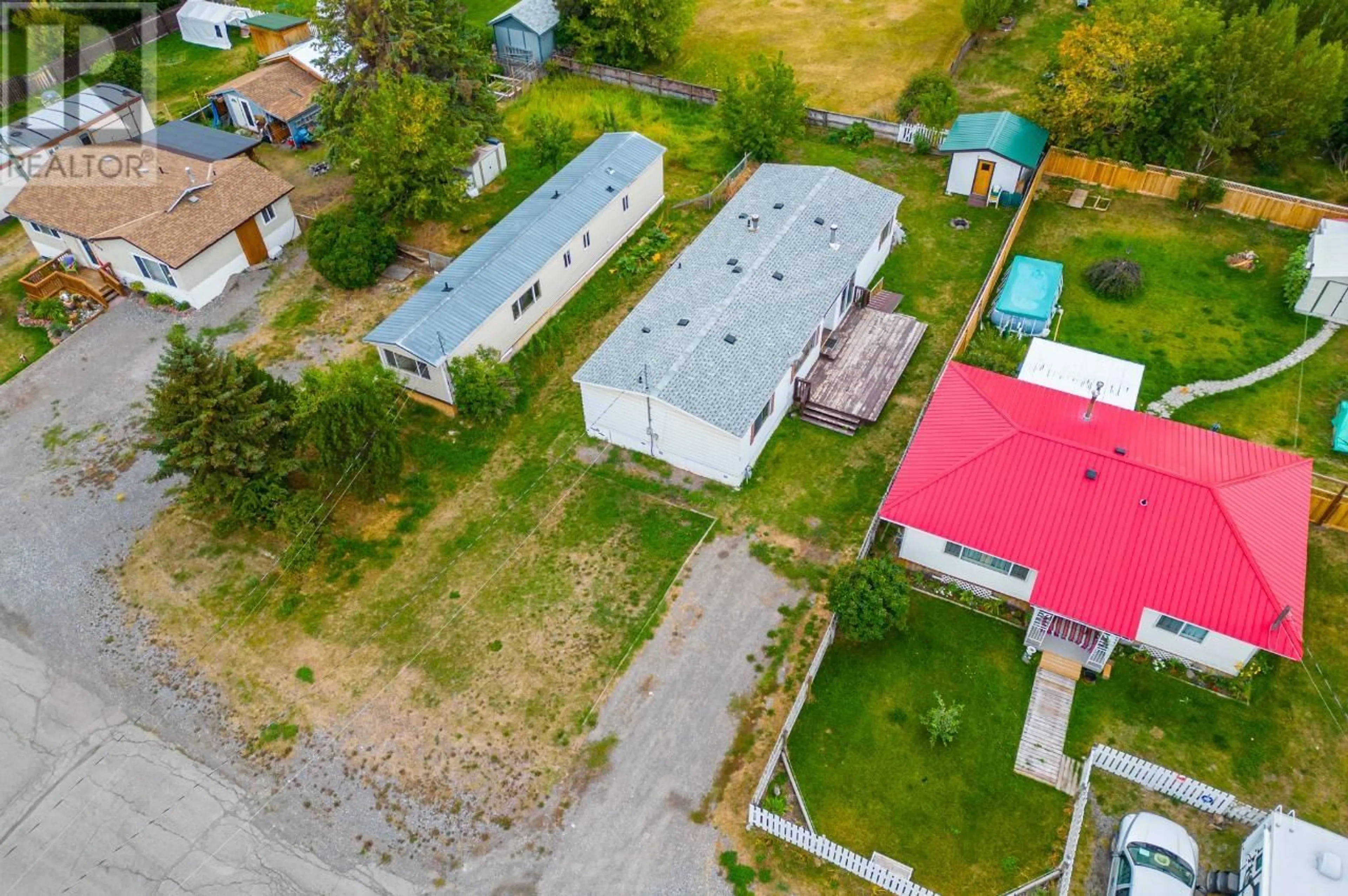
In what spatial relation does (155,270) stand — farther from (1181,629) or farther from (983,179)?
(1181,629)

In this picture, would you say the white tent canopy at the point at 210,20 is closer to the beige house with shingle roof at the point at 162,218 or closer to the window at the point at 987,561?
the beige house with shingle roof at the point at 162,218

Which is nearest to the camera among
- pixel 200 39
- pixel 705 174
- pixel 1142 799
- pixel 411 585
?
pixel 1142 799

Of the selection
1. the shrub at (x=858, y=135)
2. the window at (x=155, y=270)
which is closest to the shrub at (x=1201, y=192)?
the shrub at (x=858, y=135)

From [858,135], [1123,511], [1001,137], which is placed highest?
[1001,137]

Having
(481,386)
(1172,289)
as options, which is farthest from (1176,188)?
(481,386)

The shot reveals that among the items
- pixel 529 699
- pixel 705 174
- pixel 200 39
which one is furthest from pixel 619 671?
pixel 200 39

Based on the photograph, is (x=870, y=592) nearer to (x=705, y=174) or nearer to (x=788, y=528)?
(x=788, y=528)

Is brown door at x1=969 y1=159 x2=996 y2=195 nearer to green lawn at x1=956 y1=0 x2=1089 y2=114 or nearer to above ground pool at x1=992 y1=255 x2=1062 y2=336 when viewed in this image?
green lawn at x1=956 y1=0 x2=1089 y2=114
